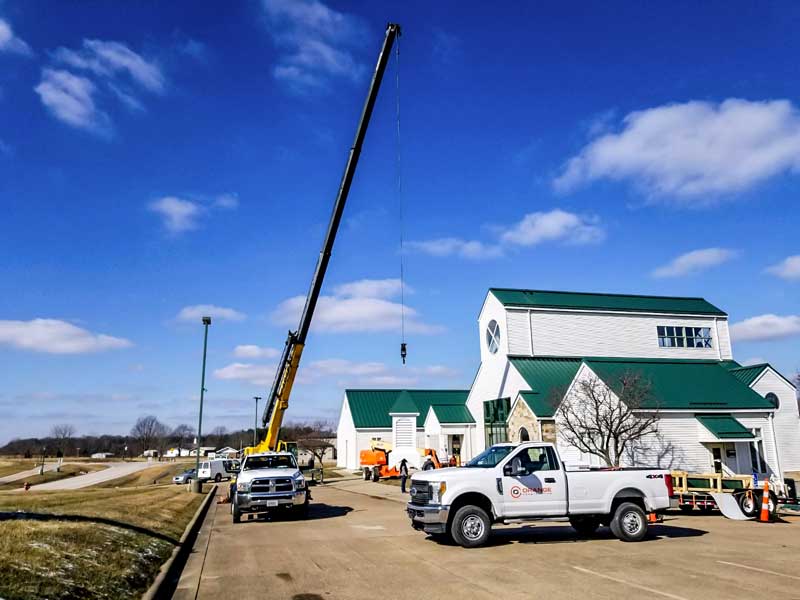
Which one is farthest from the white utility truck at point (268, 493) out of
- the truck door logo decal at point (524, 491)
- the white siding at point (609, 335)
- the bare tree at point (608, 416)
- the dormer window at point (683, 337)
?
the dormer window at point (683, 337)

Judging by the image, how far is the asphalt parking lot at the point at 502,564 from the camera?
8.93 meters

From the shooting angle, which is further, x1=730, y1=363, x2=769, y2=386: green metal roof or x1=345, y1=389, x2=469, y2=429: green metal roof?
x1=345, y1=389, x2=469, y2=429: green metal roof

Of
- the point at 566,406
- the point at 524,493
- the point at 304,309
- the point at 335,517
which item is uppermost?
the point at 304,309

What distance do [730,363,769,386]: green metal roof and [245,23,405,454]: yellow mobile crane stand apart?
21.8m

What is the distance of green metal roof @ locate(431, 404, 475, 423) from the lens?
4306 centimetres

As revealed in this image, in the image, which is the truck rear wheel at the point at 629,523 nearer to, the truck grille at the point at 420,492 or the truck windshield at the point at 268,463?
the truck grille at the point at 420,492

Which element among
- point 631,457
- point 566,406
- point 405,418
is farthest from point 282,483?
point 405,418

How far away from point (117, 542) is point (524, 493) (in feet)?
26.8

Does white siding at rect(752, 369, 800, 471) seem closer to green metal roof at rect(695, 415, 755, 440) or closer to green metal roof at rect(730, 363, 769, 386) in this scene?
green metal roof at rect(730, 363, 769, 386)

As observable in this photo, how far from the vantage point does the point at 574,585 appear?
9.13m

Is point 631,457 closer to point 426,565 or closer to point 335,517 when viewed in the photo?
point 335,517

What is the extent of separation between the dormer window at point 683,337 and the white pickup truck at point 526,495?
2824 centimetres

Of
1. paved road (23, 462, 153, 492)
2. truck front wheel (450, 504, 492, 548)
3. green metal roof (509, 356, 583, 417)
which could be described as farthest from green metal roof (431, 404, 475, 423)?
truck front wheel (450, 504, 492, 548)

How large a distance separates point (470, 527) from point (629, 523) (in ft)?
12.5
